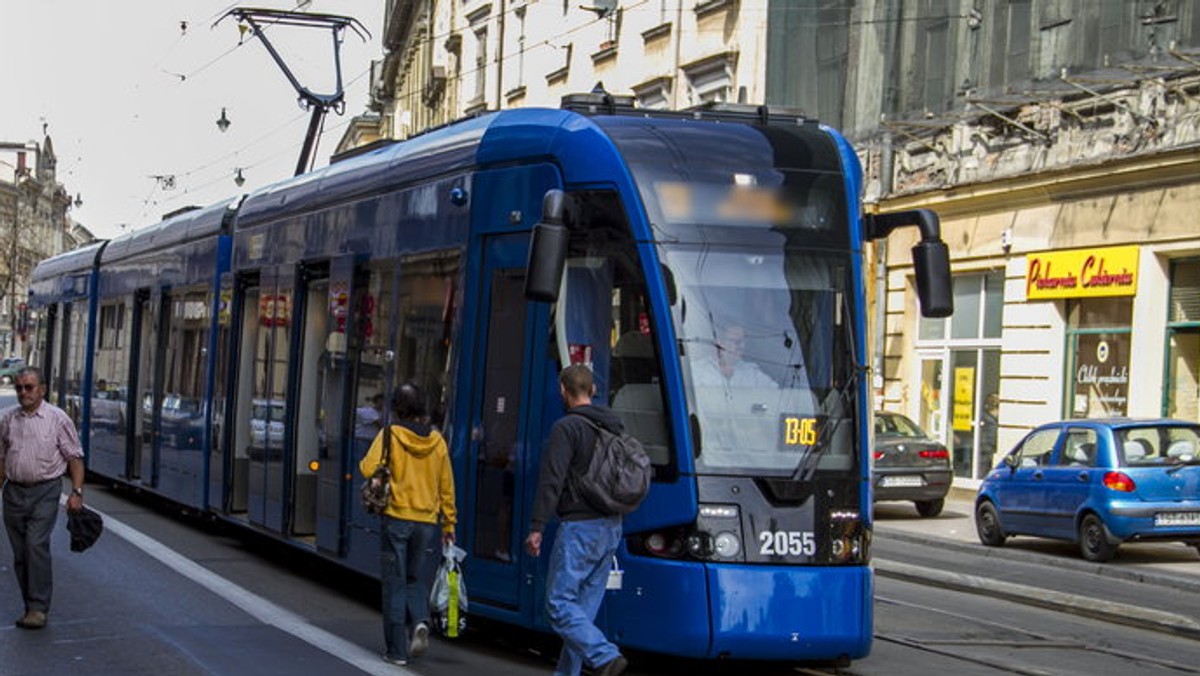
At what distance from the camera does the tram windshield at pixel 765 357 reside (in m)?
10.0

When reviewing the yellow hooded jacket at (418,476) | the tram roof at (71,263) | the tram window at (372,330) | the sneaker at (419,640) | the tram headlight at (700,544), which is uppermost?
the tram roof at (71,263)

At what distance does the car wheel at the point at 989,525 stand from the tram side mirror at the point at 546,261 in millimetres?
13284

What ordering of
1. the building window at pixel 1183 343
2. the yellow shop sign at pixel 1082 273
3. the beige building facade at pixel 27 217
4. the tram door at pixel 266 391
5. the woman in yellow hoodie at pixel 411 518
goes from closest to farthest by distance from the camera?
the woman in yellow hoodie at pixel 411 518
the tram door at pixel 266 391
the building window at pixel 1183 343
the yellow shop sign at pixel 1082 273
the beige building facade at pixel 27 217

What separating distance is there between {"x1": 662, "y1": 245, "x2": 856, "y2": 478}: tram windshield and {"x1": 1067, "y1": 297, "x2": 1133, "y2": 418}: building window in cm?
1668

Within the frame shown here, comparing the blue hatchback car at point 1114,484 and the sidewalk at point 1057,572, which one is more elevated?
the blue hatchback car at point 1114,484

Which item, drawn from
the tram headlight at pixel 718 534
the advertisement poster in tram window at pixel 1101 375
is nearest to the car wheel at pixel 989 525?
the advertisement poster in tram window at pixel 1101 375

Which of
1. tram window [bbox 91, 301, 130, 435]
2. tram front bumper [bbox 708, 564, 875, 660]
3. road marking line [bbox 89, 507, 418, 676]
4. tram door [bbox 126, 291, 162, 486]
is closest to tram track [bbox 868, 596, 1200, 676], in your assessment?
tram front bumper [bbox 708, 564, 875, 660]

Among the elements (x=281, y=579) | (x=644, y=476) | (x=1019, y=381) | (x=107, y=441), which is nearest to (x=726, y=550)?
(x=644, y=476)

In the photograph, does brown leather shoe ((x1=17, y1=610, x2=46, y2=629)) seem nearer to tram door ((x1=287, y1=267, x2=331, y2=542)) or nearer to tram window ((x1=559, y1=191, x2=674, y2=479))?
tram door ((x1=287, y1=267, x2=331, y2=542))

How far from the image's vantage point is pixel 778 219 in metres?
10.5

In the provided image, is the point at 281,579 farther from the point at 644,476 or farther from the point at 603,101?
the point at 644,476

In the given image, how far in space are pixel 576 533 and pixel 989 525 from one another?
1403 centimetres

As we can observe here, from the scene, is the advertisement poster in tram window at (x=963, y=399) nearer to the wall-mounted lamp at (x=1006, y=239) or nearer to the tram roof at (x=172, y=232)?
the wall-mounted lamp at (x=1006, y=239)

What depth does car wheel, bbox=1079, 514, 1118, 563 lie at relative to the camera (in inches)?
779
